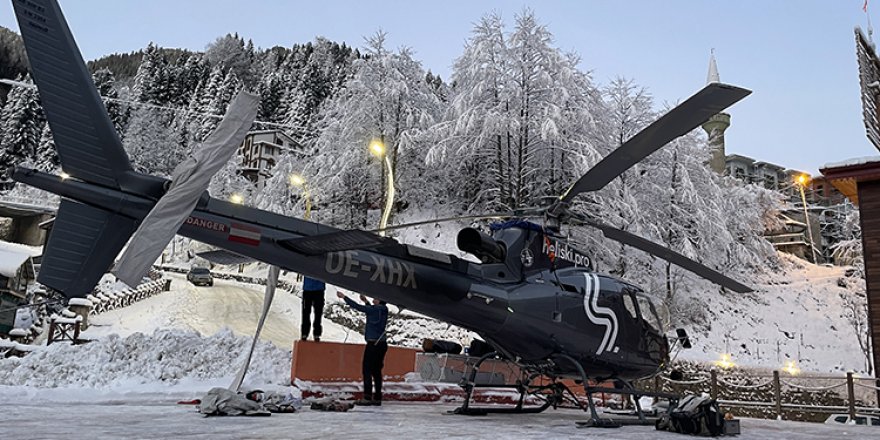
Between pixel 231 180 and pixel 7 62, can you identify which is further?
pixel 7 62

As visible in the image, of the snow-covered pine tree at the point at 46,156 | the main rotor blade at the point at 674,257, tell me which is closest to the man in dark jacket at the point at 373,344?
the main rotor blade at the point at 674,257

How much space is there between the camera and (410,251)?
8.02m

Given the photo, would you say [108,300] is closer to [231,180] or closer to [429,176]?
[429,176]

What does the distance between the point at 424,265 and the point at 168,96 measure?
10247 cm

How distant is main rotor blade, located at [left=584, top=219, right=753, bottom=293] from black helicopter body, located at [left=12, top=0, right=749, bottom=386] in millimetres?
28

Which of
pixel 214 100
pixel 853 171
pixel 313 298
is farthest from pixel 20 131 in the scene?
pixel 853 171

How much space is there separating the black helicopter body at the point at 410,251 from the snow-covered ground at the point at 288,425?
127cm

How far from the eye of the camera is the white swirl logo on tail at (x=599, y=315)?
909 centimetres

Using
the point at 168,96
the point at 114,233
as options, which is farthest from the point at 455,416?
the point at 168,96

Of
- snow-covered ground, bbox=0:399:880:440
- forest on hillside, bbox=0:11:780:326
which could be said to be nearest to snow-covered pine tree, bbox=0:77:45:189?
forest on hillside, bbox=0:11:780:326

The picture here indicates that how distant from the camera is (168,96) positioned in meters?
97.4

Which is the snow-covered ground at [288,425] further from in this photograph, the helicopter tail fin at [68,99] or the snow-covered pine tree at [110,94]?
the snow-covered pine tree at [110,94]

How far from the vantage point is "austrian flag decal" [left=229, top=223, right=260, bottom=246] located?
21.9 feet

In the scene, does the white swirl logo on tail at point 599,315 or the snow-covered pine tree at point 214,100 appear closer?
the white swirl logo on tail at point 599,315
